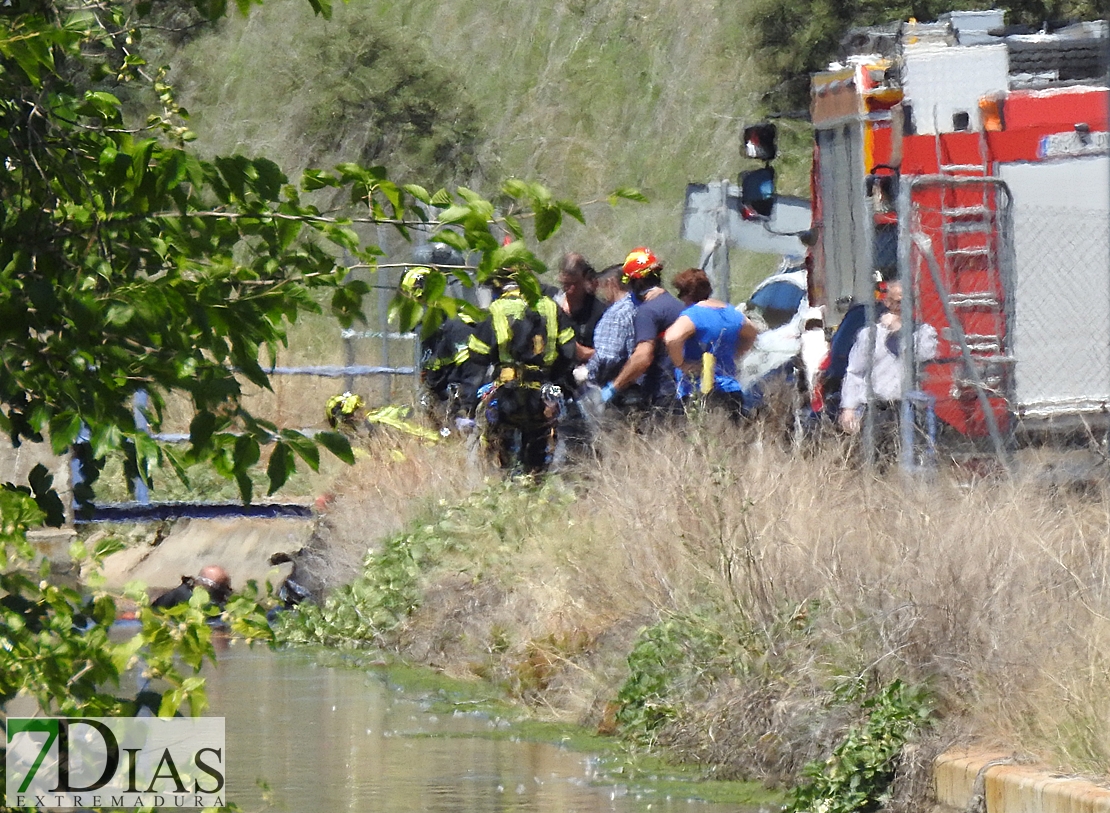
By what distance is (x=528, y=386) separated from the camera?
39.7 feet

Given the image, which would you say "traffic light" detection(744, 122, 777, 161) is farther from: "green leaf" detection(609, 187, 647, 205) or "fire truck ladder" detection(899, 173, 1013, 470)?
"green leaf" detection(609, 187, 647, 205)

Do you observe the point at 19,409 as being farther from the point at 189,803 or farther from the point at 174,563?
the point at 174,563

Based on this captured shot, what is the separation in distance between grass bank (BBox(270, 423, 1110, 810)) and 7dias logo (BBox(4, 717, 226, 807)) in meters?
2.66

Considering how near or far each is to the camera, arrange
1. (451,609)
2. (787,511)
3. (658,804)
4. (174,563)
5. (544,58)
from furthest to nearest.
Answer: (544,58)
(174,563)
(451,609)
(787,511)
(658,804)

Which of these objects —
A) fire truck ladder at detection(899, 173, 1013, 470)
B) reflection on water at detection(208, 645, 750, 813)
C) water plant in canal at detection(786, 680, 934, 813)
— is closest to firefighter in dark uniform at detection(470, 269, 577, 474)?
fire truck ladder at detection(899, 173, 1013, 470)

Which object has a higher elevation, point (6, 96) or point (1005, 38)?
point (1005, 38)

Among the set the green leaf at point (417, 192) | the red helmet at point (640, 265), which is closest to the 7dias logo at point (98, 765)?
the green leaf at point (417, 192)

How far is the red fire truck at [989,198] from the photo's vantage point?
12.3 m

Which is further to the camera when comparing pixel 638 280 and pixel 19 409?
pixel 638 280

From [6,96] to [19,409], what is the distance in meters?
0.59

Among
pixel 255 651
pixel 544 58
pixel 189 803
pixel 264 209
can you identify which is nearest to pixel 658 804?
pixel 189 803

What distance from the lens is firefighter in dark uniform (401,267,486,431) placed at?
1301 cm

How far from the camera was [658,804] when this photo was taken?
21.8 feet

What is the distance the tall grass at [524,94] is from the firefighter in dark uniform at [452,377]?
79.0ft
